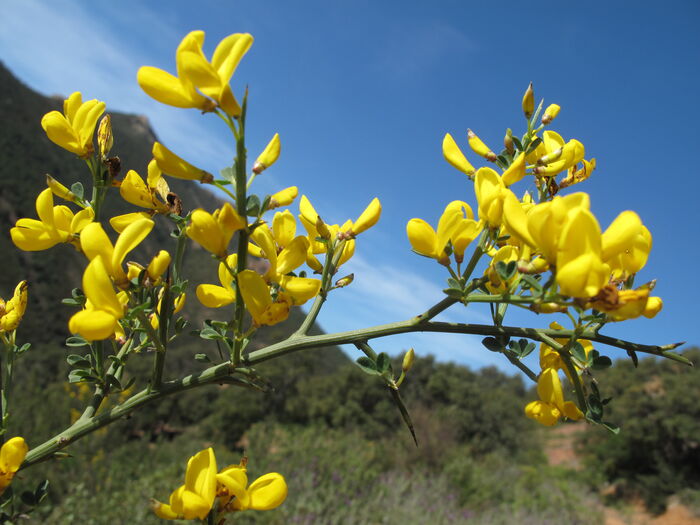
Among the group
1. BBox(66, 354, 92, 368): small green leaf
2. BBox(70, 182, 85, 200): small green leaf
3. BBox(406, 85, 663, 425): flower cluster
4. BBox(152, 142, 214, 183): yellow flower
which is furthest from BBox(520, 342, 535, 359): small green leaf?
BBox(70, 182, 85, 200): small green leaf

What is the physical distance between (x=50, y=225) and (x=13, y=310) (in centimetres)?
24

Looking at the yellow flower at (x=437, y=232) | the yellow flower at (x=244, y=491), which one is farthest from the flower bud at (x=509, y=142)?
the yellow flower at (x=244, y=491)

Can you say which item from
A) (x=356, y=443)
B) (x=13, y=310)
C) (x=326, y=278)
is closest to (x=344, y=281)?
(x=326, y=278)

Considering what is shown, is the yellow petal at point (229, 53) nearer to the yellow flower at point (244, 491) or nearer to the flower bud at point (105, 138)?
the flower bud at point (105, 138)

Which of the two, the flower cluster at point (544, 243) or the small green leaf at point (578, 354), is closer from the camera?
the flower cluster at point (544, 243)

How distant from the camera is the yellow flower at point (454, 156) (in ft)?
2.79

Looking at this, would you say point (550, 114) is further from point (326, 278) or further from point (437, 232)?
point (326, 278)

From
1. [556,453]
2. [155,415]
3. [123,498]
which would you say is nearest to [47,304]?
[155,415]

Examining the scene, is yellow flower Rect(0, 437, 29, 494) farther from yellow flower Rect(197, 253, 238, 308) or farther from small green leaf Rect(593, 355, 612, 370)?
small green leaf Rect(593, 355, 612, 370)

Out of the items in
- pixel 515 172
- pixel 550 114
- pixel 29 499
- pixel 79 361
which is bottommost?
pixel 29 499

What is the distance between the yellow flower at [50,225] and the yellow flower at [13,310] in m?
0.11

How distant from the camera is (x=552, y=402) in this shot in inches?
31.3

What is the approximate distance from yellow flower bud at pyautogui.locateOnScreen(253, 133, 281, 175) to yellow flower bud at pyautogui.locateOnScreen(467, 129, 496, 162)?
364 mm

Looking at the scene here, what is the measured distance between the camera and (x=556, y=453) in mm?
18094
